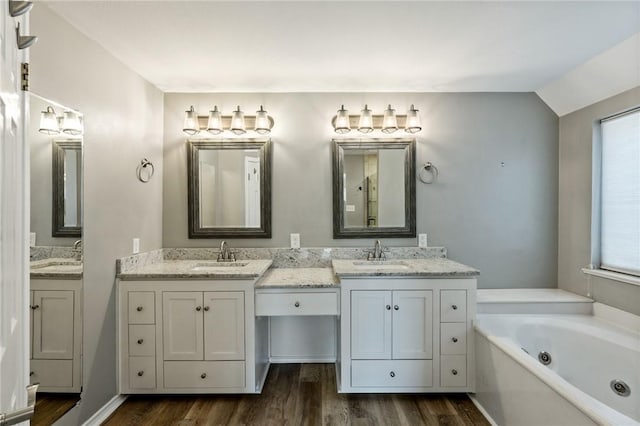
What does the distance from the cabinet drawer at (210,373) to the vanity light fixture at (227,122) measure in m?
1.82

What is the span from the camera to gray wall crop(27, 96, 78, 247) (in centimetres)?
151

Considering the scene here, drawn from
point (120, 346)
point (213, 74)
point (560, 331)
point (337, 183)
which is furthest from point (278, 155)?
point (560, 331)

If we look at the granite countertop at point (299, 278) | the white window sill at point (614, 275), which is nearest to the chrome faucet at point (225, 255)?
the granite countertop at point (299, 278)

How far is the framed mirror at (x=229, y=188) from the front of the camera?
113 inches

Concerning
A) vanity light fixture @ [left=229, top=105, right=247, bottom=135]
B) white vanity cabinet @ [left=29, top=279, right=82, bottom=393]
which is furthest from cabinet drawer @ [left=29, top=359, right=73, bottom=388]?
vanity light fixture @ [left=229, top=105, right=247, bottom=135]

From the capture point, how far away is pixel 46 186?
163 centimetres

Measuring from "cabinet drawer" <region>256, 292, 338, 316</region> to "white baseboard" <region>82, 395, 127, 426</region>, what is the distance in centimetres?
114

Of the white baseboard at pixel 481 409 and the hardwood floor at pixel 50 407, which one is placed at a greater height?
the hardwood floor at pixel 50 407

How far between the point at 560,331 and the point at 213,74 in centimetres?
319

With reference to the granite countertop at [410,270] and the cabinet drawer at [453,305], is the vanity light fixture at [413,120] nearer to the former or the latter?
the granite countertop at [410,270]

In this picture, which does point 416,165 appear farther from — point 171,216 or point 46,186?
point 46,186

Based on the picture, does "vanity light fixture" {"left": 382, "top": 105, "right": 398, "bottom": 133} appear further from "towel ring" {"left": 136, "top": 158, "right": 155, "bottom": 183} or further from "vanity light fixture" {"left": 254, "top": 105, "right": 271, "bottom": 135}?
"towel ring" {"left": 136, "top": 158, "right": 155, "bottom": 183}

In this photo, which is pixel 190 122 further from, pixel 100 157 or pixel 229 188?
pixel 100 157

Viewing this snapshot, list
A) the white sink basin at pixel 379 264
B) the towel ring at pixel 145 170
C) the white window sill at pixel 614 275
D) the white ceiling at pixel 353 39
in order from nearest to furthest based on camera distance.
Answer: the white ceiling at pixel 353 39 < the white window sill at pixel 614 275 < the towel ring at pixel 145 170 < the white sink basin at pixel 379 264
